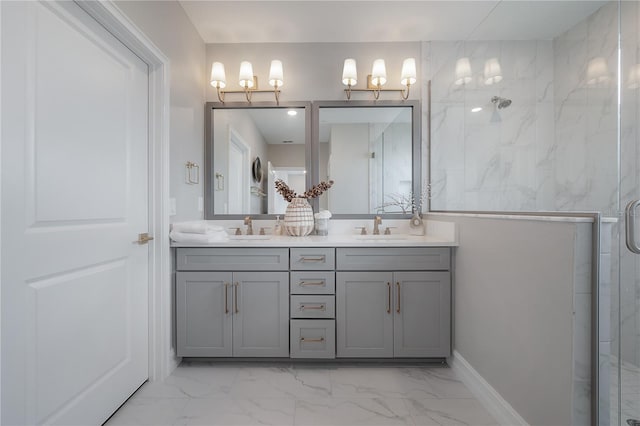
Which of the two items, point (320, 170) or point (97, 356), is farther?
point (320, 170)

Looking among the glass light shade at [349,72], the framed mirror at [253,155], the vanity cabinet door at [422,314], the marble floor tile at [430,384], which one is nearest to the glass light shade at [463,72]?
the glass light shade at [349,72]

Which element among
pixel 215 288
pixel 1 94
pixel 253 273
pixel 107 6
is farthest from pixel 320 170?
pixel 1 94

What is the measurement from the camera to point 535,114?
1.53 m

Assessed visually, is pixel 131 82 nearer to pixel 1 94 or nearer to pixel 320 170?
pixel 1 94

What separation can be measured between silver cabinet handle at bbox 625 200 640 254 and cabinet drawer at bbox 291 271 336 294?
1.36m

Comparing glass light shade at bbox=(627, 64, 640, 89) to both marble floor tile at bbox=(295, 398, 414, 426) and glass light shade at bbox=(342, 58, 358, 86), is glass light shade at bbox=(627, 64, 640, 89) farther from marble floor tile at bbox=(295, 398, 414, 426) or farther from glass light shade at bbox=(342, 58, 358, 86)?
marble floor tile at bbox=(295, 398, 414, 426)

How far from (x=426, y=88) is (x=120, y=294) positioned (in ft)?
8.53

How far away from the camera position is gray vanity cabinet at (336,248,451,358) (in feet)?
6.01

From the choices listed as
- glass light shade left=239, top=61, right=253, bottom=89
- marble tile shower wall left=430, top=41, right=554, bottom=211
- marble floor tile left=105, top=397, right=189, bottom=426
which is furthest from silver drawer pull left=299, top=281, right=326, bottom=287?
glass light shade left=239, top=61, right=253, bottom=89

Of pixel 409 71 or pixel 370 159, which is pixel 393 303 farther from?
pixel 409 71

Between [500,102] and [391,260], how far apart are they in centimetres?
119

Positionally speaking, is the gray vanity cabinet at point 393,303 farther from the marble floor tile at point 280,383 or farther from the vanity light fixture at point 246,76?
the vanity light fixture at point 246,76

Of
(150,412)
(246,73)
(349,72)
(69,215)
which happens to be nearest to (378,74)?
(349,72)

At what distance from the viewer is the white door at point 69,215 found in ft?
3.15
